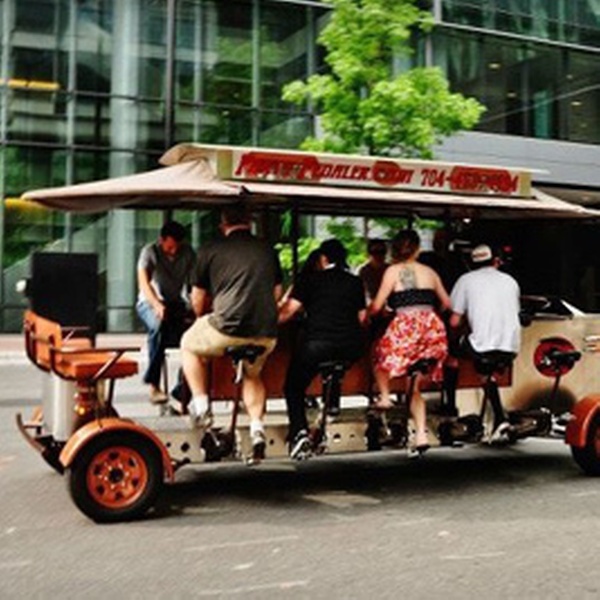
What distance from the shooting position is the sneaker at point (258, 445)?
6.89m

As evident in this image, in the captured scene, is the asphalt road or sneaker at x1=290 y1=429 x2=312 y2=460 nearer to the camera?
the asphalt road

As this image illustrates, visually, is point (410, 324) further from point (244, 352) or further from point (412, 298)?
point (244, 352)

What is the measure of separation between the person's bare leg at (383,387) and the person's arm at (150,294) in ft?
6.49

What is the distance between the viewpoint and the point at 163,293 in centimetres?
869

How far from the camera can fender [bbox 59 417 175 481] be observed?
6.29 m

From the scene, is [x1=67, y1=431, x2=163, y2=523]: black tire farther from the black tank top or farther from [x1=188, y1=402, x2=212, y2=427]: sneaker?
the black tank top

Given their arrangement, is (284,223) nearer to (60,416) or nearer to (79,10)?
(60,416)

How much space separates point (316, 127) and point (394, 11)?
35.5ft

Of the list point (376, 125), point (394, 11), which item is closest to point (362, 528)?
point (376, 125)

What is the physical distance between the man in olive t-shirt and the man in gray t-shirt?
1419mm

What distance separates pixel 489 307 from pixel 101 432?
10.8 feet

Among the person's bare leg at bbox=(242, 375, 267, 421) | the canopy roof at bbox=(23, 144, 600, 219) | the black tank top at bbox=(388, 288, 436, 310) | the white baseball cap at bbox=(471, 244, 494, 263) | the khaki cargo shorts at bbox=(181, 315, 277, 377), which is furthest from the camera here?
the white baseball cap at bbox=(471, 244, 494, 263)

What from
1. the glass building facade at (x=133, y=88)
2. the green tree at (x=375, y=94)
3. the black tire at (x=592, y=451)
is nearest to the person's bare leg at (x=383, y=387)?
the black tire at (x=592, y=451)

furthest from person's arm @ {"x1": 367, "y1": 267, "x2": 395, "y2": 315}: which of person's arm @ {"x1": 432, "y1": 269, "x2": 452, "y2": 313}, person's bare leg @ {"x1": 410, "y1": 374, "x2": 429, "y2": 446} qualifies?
person's bare leg @ {"x1": 410, "y1": 374, "x2": 429, "y2": 446}
